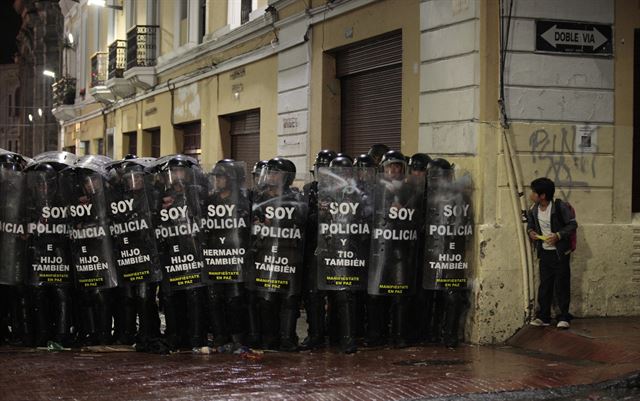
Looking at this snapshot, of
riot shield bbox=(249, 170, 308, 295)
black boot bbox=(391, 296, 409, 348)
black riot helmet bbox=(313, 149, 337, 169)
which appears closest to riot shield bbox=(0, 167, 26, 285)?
riot shield bbox=(249, 170, 308, 295)

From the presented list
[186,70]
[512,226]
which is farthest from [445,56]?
[186,70]

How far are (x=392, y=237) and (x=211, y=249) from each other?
1.86 metres

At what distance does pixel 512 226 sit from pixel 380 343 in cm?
199

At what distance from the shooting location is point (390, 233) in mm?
8906

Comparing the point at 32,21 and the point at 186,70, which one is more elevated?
the point at 32,21

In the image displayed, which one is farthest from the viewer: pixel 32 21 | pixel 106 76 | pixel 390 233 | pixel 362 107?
pixel 32 21

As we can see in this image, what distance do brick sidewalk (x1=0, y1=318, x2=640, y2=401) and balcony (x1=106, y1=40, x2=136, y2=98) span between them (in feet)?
54.2

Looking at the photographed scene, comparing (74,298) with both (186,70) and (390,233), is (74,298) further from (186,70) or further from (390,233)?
(186,70)

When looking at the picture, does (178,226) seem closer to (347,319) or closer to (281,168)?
(281,168)

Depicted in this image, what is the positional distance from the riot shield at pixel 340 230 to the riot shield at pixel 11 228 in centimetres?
304

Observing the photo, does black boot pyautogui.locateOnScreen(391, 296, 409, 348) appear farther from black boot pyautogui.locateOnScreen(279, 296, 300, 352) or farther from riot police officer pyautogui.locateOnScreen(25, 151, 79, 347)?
riot police officer pyautogui.locateOnScreen(25, 151, 79, 347)

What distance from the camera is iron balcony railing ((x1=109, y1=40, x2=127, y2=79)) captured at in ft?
81.5

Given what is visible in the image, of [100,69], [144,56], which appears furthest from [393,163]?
[100,69]

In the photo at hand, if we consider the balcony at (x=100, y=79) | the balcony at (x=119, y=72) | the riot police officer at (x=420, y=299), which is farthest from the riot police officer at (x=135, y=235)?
the balcony at (x=100, y=79)
